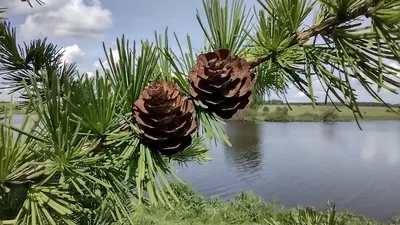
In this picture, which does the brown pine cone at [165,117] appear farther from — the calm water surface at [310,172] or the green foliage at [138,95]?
the calm water surface at [310,172]

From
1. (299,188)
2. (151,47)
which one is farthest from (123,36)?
(299,188)

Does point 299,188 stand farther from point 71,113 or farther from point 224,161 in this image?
point 71,113

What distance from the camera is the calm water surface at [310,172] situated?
611cm

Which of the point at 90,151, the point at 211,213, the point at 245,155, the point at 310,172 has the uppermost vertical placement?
the point at 90,151

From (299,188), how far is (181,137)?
6.78m

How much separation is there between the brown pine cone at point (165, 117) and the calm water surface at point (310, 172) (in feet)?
15.7

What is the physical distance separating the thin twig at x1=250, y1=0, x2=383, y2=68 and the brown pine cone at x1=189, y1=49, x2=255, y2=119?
2cm

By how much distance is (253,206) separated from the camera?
4.18m

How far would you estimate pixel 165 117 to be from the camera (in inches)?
10.3

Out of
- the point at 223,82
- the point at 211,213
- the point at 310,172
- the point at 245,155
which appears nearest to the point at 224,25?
the point at 223,82

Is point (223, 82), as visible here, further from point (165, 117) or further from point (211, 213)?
point (211, 213)

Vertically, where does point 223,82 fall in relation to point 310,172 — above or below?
above

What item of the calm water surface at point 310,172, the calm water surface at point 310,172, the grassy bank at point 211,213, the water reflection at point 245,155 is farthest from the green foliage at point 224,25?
the water reflection at point 245,155

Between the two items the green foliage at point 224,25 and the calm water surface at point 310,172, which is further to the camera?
the calm water surface at point 310,172
